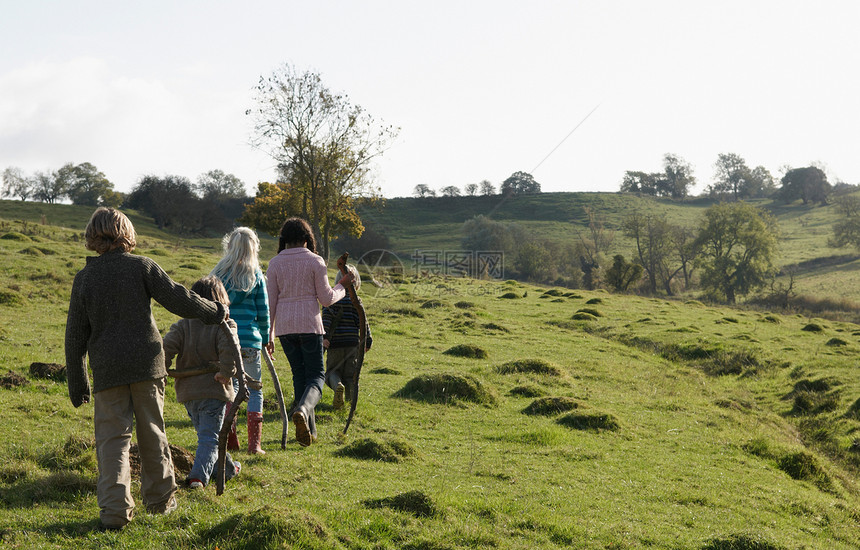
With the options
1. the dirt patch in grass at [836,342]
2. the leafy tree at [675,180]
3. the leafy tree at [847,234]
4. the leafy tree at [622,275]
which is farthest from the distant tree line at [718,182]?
the dirt patch in grass at [836,342]

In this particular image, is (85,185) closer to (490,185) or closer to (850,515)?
(490,185)

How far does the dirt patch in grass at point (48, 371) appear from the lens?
1133 cm

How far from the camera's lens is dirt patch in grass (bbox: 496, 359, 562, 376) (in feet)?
57.0

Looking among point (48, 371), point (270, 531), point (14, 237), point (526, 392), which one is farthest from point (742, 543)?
point (14, 237)

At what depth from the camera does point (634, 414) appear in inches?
569

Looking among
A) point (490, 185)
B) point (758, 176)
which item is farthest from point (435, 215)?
point (758, 176)

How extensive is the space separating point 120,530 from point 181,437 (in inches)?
136

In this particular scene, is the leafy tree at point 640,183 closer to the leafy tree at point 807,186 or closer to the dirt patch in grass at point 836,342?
the leafy tree at point 807,186

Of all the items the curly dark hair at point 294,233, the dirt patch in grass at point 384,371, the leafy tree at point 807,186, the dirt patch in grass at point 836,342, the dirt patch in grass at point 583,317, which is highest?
the leafy tree at point 807,186

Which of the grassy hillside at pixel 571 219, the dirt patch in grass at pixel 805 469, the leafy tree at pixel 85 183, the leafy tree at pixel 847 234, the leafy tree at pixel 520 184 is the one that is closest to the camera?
the dirt patch in grass at pixel 805 469

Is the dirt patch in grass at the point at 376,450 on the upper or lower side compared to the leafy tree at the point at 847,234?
lower

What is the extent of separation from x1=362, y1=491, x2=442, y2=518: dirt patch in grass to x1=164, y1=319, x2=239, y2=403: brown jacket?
184cm

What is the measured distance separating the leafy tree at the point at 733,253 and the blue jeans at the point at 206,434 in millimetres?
60961

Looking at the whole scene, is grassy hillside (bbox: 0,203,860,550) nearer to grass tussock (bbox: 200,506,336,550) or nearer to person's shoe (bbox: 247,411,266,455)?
grass tussock (bbox: 200,506,336,550)
